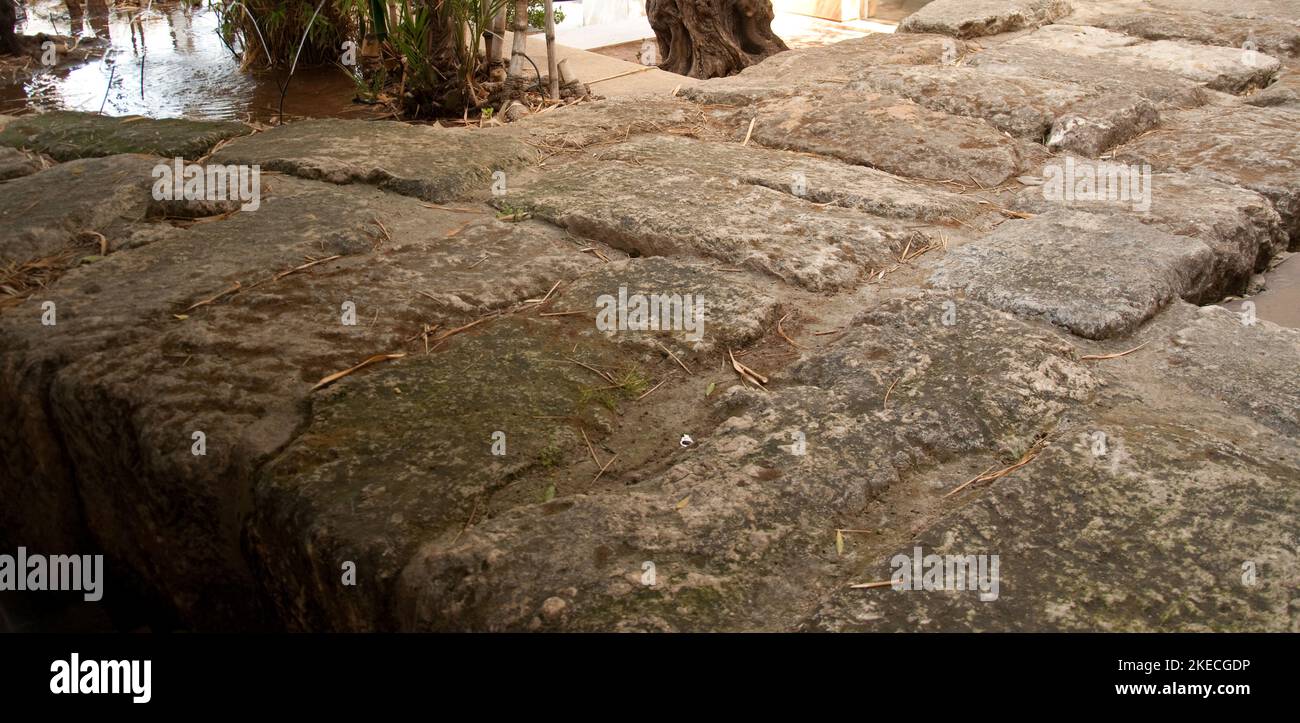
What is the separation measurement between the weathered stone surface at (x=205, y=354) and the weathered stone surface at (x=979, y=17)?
2.20 m

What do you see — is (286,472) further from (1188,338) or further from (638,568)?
(1188,338)

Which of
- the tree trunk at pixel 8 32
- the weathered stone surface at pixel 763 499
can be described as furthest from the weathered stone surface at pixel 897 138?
the tree trunk at pixel 8 32

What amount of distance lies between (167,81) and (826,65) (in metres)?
2.41

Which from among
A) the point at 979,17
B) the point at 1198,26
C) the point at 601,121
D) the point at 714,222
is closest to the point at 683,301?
the point at 714,222

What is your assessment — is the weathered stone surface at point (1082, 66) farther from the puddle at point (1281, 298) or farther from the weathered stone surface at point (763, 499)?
the weathered stone surface at point (763, 499)

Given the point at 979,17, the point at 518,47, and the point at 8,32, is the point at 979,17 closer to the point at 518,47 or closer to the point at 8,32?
the point at 518,47

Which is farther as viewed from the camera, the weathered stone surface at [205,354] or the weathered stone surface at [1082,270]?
the weathered stone surface at [1082,270]

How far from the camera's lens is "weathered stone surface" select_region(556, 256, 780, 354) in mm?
1704

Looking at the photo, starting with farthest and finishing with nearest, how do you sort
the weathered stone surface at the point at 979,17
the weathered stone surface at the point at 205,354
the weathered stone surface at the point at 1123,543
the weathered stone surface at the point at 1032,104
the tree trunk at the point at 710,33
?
1. the tree trunk at the point at 710,33
2. the weathered stone surface at the point at 979,17
3. the weathered stone surface at the point at 1032,104
4. the weathered stone surface at the point at 205,354
5. the weathered stone surface at the point at 1123,543

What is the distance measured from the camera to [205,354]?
1614 mm

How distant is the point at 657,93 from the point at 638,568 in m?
2.24

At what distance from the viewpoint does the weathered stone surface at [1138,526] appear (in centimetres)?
114
